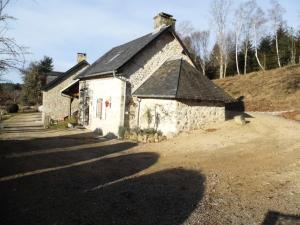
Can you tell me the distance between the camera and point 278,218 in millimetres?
6445

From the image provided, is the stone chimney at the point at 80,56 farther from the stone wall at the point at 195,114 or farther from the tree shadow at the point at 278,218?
the tree shadow at the point at 278,218

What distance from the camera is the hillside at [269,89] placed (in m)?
27.0

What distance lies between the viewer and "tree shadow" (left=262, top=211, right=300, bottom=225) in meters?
6.23

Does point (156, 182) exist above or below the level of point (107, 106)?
below

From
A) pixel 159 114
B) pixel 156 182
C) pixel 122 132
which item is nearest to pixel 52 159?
pixel 156 182

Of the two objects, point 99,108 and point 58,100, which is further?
point 58,100

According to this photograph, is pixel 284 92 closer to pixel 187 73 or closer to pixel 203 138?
pixel 187 73

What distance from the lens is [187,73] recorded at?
60.8 feet

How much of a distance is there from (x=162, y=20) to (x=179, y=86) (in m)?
6.37

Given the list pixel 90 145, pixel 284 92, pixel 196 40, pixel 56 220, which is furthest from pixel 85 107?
pixel 196 40

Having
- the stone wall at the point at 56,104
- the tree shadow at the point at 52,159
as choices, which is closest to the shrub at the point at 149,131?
the tree shadow at the point at 52,159

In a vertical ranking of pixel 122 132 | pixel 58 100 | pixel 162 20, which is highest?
pixel 162 20

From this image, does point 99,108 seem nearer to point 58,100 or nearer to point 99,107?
point 99,107

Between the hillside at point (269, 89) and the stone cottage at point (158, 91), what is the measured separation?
9.32 meters
